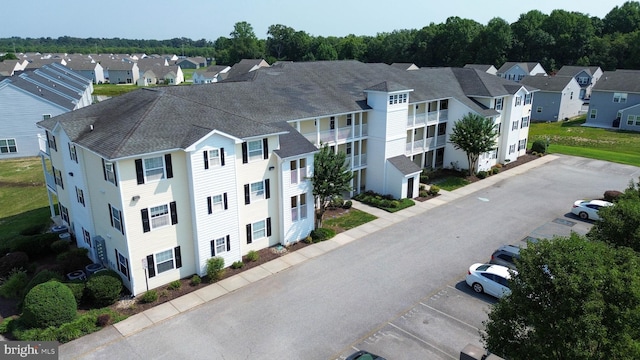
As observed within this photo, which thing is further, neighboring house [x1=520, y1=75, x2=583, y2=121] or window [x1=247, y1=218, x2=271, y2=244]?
neighboring house [x1=520, y1=75, x2=583, y2=121]

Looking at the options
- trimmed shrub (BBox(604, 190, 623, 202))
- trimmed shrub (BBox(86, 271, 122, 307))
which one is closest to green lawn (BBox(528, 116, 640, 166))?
trimmed shrub (BBox(604, 190, 623, 202))

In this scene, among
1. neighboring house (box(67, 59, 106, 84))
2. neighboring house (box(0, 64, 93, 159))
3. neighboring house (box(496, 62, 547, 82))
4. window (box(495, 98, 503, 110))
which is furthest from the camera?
neighboring house (box(67, 59, 106, 84))

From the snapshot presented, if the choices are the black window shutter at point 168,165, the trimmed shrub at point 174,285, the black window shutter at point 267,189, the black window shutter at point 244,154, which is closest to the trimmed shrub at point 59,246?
the trimmed shrub at point 174,285

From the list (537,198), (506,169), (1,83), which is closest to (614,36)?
(506,169)

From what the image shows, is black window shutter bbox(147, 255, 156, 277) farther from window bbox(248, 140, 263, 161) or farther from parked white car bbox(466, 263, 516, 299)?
parked white car bbox(466, 263, 516, 299)

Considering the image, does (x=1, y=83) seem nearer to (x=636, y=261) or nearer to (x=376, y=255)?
(x=376, y=255)

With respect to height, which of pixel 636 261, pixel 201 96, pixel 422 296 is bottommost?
pixel 422 296

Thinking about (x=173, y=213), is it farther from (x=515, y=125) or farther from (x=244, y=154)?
(x=515, y=125)
